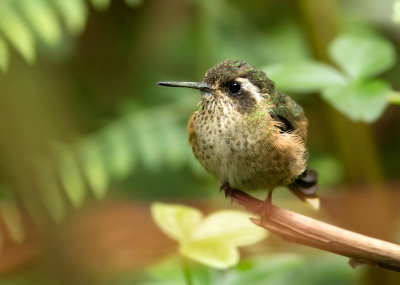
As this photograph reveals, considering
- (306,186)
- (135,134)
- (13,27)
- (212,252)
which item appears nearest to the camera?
(212,252)

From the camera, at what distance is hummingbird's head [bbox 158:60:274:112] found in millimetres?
2293

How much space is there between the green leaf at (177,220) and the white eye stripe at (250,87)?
0.52 meters

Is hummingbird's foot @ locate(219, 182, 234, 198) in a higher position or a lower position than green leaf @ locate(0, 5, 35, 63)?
lower

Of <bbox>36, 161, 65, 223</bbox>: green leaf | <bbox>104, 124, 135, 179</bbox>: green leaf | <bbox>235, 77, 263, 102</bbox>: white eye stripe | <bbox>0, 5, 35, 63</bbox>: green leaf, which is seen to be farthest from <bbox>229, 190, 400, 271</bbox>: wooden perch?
<bbox>36, 161, 65, 223</bbox>: green leaf

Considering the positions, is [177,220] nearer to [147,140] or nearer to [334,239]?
[334,239]

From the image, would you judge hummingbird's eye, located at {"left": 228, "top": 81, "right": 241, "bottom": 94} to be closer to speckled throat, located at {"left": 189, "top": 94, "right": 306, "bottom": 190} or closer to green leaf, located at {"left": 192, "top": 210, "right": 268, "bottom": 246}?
speckled throat, located at {"left": 189, "top": 94, "right": 306, "bottom": 190}

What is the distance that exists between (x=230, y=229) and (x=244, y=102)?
1.60ft

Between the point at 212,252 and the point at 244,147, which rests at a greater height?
the point at 244,147

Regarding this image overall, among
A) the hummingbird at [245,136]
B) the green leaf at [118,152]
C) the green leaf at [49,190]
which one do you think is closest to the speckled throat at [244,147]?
the hummingbird at [245,136]

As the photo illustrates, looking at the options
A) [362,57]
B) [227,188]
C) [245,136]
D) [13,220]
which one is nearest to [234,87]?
[245,136]

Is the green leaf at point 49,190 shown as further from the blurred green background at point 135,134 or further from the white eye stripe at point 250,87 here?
the white eye stripe at point 250,87

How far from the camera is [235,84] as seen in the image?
232 cm

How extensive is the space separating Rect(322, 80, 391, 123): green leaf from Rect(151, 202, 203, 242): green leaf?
23.8 inches

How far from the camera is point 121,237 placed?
3.78m
